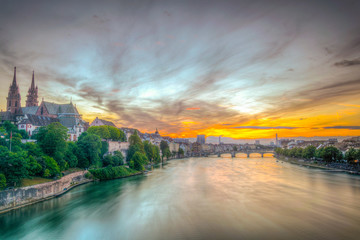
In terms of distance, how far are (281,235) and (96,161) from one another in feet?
83.1

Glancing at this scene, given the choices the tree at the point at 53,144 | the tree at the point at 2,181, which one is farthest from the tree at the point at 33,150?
the tree at the point at 2,181

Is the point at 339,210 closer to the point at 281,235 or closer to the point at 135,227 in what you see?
the point at 281,235

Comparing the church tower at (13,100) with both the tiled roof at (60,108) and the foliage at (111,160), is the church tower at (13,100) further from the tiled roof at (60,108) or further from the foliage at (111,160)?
the foliage at (111,160)

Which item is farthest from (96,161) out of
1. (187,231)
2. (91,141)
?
(187,231)

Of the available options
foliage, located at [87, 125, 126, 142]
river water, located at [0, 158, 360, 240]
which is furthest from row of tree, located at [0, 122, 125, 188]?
foliage, located at [87, 125, 126, 142]

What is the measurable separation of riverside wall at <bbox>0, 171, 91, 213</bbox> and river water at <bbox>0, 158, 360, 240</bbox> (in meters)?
0.64

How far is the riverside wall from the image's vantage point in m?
15.5

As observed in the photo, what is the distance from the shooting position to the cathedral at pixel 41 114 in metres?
40.3

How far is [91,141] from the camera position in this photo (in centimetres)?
3136

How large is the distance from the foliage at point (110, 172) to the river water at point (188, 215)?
14.5 ft

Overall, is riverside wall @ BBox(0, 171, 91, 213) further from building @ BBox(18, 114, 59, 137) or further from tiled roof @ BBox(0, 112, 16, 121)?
tiled roof @ BBox(0, 112, 16, 121)

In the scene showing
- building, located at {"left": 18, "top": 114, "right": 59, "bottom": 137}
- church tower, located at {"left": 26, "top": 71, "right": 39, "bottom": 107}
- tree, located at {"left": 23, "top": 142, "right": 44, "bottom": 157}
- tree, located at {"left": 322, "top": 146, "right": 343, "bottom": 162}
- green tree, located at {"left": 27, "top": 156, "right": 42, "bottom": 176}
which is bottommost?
tree, located at {"left": 322, "top": 146, "right": 343, "bottom": 162}

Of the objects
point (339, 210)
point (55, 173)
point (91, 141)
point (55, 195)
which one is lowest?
point (339, 210)

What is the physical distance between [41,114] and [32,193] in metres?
37.7
